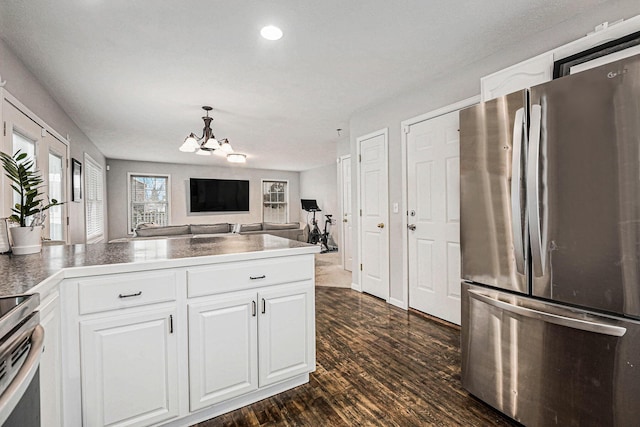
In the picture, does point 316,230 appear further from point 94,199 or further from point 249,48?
point 249,48

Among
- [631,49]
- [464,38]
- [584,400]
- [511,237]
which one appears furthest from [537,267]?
[464,38]

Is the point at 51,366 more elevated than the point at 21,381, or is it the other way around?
the point at 21,381

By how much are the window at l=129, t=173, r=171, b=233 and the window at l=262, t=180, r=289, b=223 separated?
9.24ft

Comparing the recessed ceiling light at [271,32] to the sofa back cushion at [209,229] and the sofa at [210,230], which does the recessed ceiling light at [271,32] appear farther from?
the sofa back cushion at [209,229]

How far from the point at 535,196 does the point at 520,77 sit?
111cm

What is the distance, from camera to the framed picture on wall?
4.13m

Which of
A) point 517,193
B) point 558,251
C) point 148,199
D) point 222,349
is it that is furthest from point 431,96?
point 148,199

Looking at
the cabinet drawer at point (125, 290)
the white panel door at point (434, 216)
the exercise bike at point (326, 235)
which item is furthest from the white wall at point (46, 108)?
the exercise bike at point (326, 235)

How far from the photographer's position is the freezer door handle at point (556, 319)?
3.93ft

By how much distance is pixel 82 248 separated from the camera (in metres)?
1.83

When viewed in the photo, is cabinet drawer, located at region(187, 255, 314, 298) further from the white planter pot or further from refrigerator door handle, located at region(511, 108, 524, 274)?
refrigerator door handle, located at region(511, 108, 524, 274)

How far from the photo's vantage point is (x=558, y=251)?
136 centimetres

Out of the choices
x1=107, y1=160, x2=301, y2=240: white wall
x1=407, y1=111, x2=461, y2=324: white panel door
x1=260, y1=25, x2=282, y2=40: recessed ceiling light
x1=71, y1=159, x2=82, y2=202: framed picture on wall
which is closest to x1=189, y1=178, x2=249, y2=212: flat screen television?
x1=107, y1=160, x2=301, y2=240: white wall

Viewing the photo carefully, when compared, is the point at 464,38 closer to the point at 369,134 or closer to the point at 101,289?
the point at 369,134
